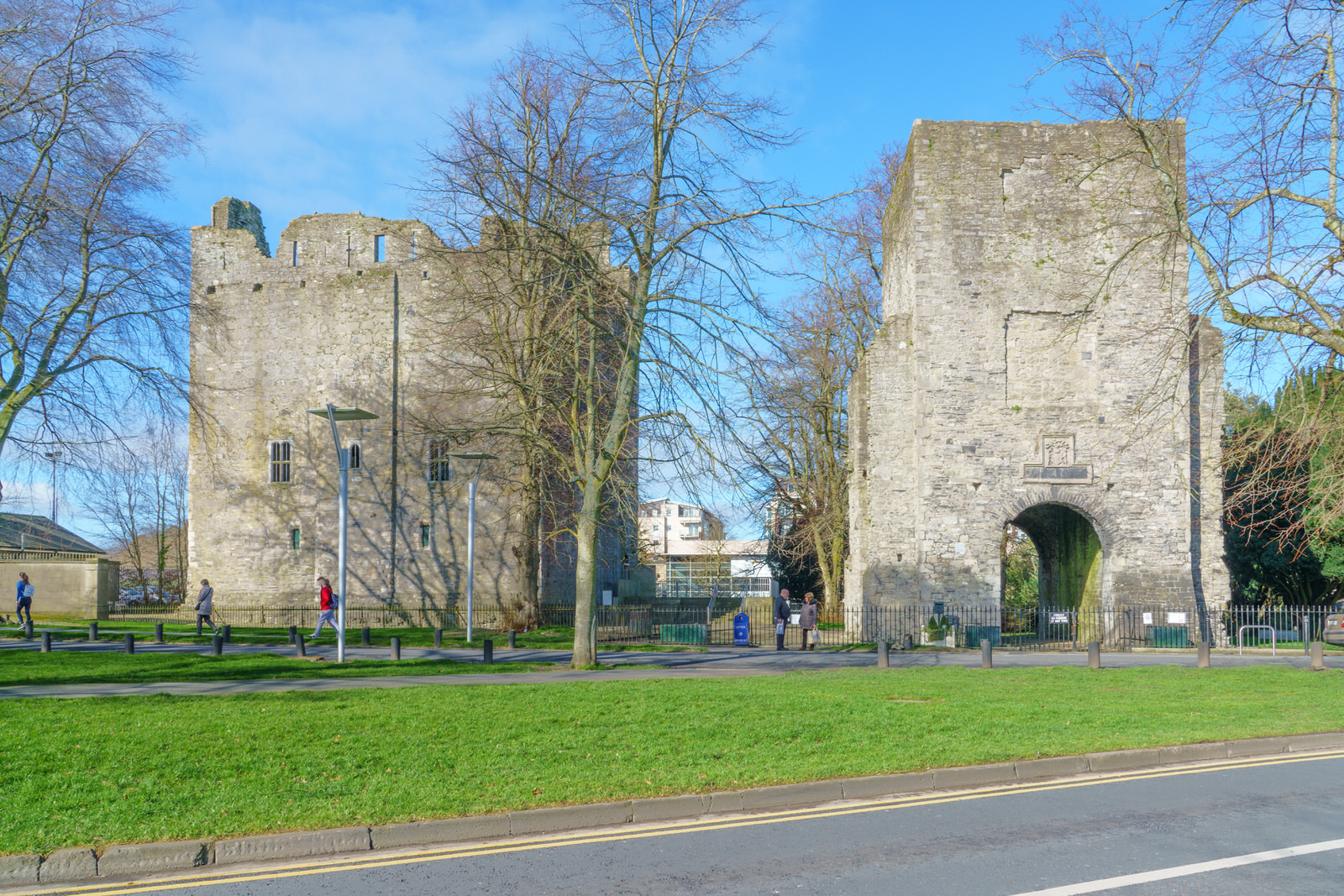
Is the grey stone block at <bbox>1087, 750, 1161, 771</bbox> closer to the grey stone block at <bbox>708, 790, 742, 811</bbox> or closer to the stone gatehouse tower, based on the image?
the grey stone block at <bbox>708, 790, 742, 811</bbox>

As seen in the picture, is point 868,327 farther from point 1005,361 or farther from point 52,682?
point 52,682

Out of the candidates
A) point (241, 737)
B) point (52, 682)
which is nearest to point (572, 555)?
point (52, 682)

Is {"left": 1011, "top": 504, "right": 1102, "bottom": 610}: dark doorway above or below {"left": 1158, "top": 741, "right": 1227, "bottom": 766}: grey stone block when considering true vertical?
above

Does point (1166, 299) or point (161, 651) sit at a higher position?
point (1166, 299)

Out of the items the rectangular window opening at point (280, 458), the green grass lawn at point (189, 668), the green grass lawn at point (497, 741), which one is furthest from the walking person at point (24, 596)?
the green grass lawn at point (497, 741)

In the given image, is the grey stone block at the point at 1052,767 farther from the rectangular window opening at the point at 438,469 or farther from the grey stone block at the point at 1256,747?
the rectangular window opening at the point at 438,469

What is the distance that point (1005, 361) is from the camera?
30.2 metres

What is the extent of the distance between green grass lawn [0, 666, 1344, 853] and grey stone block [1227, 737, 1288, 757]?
1.03 feet

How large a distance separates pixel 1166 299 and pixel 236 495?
3515 cm

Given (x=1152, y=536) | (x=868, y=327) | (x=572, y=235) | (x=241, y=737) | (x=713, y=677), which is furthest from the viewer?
(x=868, y=327)

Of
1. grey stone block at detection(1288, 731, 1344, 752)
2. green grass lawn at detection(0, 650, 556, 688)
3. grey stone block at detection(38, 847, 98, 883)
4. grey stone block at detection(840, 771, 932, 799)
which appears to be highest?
grey stone block at detection(38, 847, 98, 883)

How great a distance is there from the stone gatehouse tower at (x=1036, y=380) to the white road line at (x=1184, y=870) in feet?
75.0

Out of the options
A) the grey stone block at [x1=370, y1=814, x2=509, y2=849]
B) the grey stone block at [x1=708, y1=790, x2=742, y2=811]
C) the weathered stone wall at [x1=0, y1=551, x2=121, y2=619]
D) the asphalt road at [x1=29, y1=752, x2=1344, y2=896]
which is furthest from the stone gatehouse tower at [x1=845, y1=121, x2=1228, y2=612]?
the weathered stone wall at [x1=0, y1=551, x2=121, y2=619]

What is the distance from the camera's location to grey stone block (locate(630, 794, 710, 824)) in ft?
26.5
